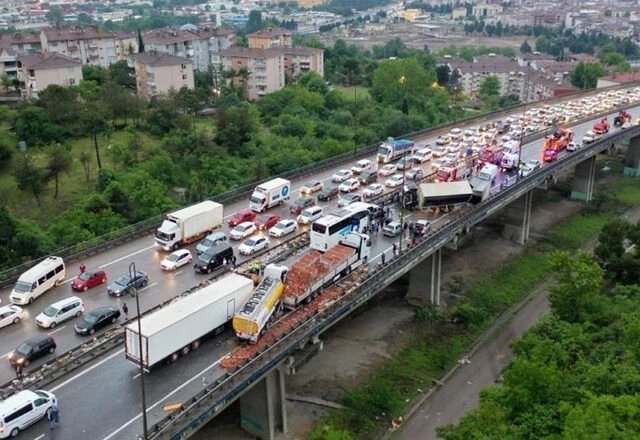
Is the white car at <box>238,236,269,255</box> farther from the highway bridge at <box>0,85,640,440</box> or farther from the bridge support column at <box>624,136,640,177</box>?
the bridge support column at <box>624,136,640,177</box>

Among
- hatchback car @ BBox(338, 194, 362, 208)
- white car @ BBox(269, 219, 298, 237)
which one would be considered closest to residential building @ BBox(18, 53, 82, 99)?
hatchback car @ BBox(338, 194, 362, 208)

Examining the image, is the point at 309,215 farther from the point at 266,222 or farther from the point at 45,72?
the point at 45,72

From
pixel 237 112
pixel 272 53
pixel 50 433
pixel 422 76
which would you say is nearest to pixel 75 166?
pixel 237 112

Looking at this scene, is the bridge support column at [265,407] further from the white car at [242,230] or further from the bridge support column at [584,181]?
the bridge support column at [584,181]

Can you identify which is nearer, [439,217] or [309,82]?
[439,217]

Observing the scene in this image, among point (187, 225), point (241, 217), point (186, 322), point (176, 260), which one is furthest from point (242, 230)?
point (186, 322)

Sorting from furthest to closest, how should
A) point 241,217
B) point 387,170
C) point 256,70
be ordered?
point 256,70, point 387,170, point 241,217

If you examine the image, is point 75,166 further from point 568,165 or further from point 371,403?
point 568,165

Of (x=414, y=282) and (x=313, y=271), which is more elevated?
(x=313, y=271)
